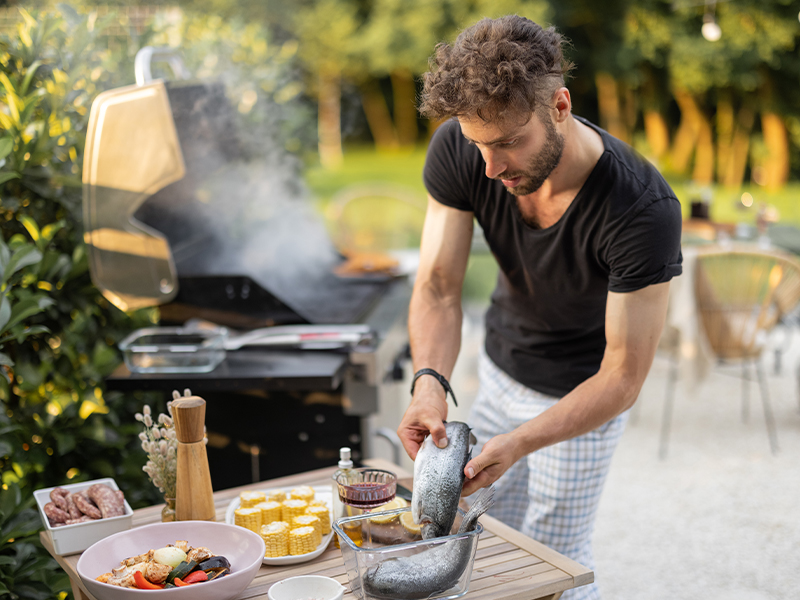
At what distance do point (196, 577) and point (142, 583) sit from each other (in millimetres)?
81

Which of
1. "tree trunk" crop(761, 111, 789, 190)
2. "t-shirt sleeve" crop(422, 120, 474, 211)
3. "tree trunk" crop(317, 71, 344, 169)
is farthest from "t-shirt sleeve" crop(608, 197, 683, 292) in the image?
"tree trunk" crop(317, 71, 344, 169)

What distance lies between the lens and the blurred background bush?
2088mm

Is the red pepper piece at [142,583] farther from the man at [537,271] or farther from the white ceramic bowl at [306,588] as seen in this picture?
the man at [537,271]

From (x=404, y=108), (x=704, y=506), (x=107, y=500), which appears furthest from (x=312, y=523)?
(x=404, y=108)

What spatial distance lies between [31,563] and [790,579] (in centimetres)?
248

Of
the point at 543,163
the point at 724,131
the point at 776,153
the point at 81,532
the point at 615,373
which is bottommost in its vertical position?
the point at 81,532

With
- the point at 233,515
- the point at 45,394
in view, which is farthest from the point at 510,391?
the point at 45,394

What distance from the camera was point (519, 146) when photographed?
1.42 meters

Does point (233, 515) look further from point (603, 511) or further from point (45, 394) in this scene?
point (603, 511)

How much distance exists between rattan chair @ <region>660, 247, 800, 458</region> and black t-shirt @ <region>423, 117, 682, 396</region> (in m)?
2.16

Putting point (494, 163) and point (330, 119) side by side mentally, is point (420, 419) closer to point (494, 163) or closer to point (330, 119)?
point (494, 163)

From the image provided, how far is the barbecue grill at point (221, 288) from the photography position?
6.82 feet

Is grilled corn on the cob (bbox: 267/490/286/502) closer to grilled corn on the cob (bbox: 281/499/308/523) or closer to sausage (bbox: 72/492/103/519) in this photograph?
grilled corn on the cob (bbox: 281/499/308/523)

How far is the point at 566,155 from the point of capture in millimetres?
1587
